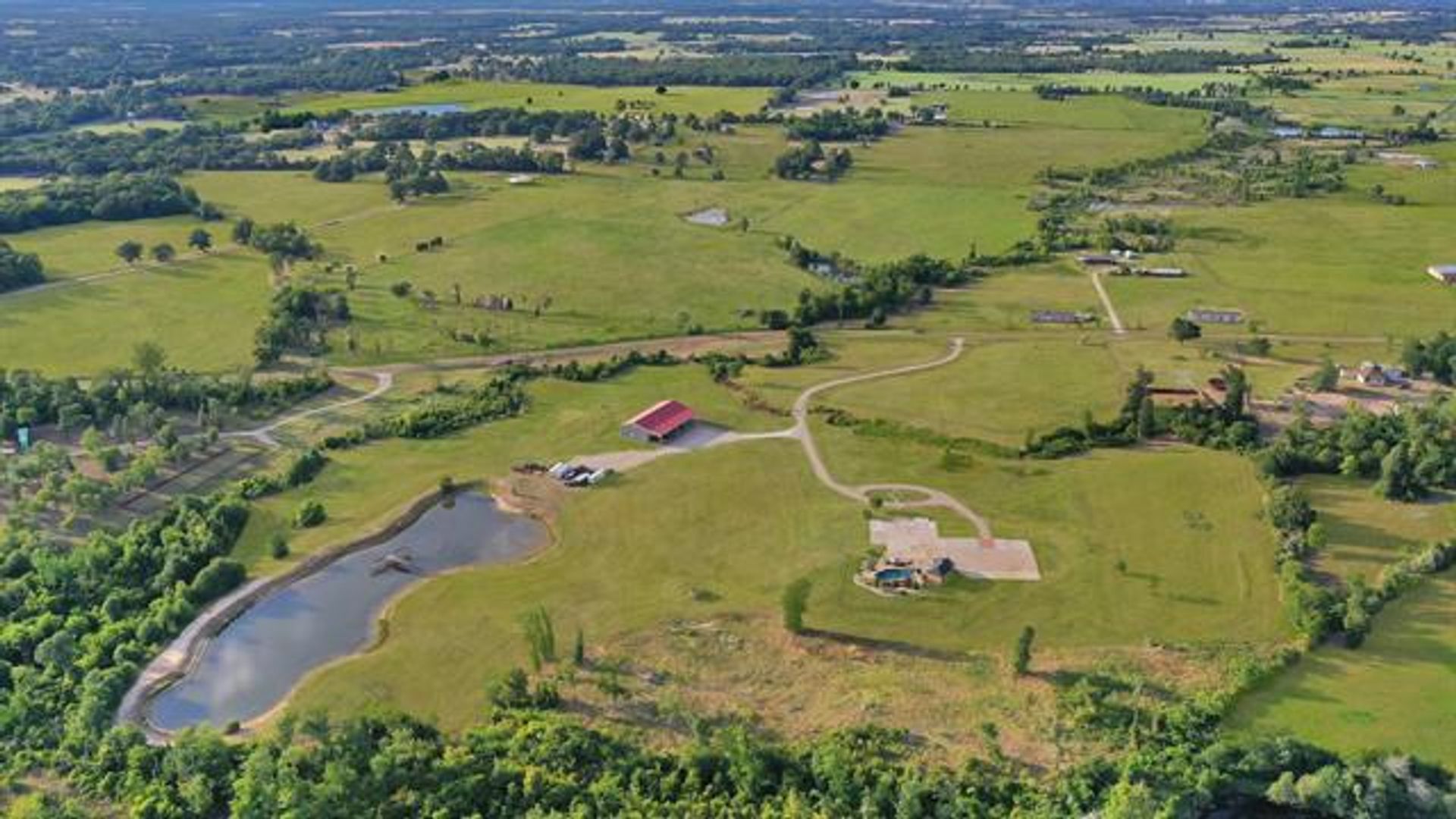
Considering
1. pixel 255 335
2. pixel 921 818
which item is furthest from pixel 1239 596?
pixel 255 335

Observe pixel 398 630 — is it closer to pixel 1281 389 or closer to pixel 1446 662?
pixel 1446 662

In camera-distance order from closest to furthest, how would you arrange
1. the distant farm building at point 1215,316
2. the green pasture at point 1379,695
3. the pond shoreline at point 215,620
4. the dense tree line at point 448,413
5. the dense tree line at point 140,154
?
the green pasture at point 1379,695, the pond shoreline at point 215,620, the dense tree line at point 448,413, the distant farm building at point 1215,316, the dense tree line at point 140,154

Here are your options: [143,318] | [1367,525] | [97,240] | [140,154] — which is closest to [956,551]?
[1367,525]

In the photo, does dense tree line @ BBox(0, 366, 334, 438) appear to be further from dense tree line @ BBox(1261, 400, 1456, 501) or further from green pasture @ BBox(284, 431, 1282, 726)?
dense tree line @ BBox(1261, 400, 1456, 501)

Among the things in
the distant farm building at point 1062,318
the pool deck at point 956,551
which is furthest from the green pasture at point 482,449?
the distant farm building at point 1062,318

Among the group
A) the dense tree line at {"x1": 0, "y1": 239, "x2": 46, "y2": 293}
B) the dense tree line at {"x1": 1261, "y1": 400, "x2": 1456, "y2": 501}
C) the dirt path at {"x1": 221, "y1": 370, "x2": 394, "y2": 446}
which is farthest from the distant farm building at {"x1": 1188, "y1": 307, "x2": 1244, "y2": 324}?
the dense tree line at {"x1": 0, "y1": 239, "x2": 46, "y2": 293}

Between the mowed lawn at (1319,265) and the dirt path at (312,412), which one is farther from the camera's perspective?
Result: the mowed lawn at (1319,265)

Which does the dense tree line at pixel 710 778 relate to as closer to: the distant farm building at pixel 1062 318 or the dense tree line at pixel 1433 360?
the dense tree line at pixel 1433 360

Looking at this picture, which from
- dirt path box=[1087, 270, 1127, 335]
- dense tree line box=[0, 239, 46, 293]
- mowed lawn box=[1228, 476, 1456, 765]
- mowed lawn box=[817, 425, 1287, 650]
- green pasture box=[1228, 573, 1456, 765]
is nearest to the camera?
green pasture box=[1228, 573, 1456, 765]
